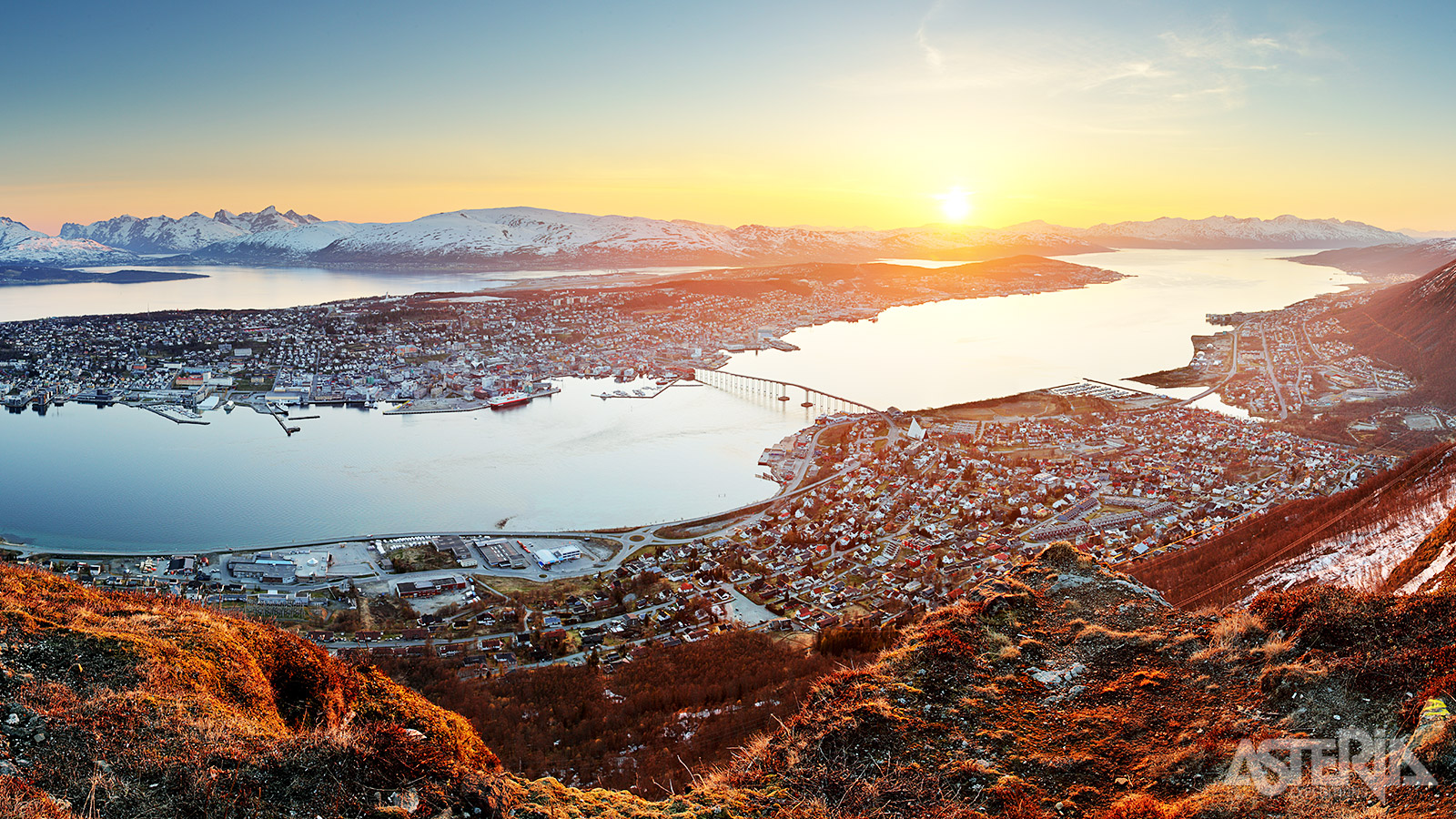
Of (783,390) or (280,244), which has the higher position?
(280,244)

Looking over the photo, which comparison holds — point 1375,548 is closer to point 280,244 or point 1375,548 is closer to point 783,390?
point 783,390

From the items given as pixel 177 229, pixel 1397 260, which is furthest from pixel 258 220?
pixel 1397 260

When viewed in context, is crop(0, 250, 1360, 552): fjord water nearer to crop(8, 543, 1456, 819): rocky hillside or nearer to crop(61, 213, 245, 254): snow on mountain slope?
crop(8, 543, 1456, 819): rocky hillside

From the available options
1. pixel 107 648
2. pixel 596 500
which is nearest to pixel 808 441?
pixel 596 500

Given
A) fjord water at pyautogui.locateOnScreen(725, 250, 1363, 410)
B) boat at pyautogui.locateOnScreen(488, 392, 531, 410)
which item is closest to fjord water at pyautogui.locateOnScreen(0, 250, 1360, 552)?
fjord water at pyautogui.locateOnScreen(725, 250, 1363, 410)

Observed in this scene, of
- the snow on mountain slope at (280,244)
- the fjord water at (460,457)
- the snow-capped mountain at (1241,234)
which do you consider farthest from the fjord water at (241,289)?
the snow-capped mountain at (1241,234)

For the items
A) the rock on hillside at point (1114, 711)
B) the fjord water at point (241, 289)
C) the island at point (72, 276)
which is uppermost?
the island at point (72, 276)

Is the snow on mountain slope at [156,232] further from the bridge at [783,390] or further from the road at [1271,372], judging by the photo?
the road at [1271,372]
